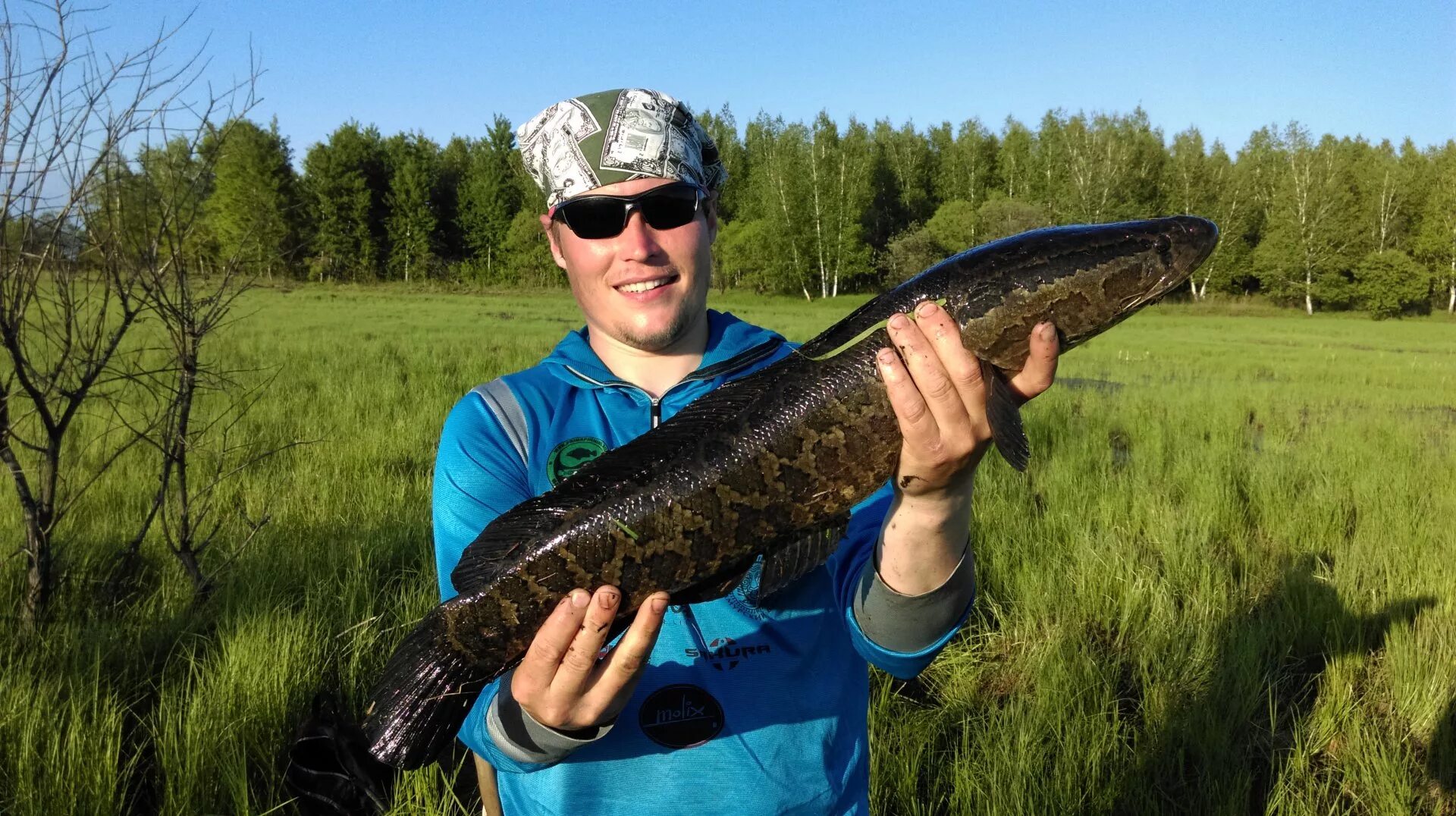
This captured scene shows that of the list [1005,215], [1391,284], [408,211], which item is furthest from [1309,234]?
[408,211]

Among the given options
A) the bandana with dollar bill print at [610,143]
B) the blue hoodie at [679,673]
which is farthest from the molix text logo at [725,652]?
the bandana with dollar bill print at [610,143]

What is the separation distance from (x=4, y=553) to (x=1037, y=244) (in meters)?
5.34

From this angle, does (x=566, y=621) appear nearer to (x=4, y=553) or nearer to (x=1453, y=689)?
(x=1453, y=689)

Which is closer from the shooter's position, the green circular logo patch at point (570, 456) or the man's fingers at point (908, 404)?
the man's fingers at point (908, 404)

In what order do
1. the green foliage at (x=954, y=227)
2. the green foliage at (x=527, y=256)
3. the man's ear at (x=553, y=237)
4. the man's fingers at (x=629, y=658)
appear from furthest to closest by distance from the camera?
1. the green foliage at (x=527, y=256)
2. the green foliage at (x=954, y=227)
3. the man's ear at (x=553, y=237)
4. the man's fingers at (x=629, y=658)

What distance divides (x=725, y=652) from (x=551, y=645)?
434 mm

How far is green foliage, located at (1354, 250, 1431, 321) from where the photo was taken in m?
40.9

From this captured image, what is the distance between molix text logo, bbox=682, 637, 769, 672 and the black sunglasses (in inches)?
44.7

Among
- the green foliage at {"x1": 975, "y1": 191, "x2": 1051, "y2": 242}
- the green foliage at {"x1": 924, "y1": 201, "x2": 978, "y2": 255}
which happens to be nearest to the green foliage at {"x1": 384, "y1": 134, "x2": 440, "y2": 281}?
the green foliage at {"x1": 924, "y1": 201, "x2": 978, "y2": 255}

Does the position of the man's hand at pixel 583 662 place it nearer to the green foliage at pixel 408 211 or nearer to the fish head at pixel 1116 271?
the fish head at pixel 1116 271

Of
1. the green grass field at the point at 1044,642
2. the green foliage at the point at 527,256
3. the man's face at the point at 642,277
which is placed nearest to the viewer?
the man's face at the point at 642,277

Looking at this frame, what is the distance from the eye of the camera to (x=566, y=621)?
1674 mm

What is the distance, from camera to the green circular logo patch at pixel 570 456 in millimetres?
2078

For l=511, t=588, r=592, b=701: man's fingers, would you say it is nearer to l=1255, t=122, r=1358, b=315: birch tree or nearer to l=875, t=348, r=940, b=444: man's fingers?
l=875, t=348, r=940, b=444: man's fingers
